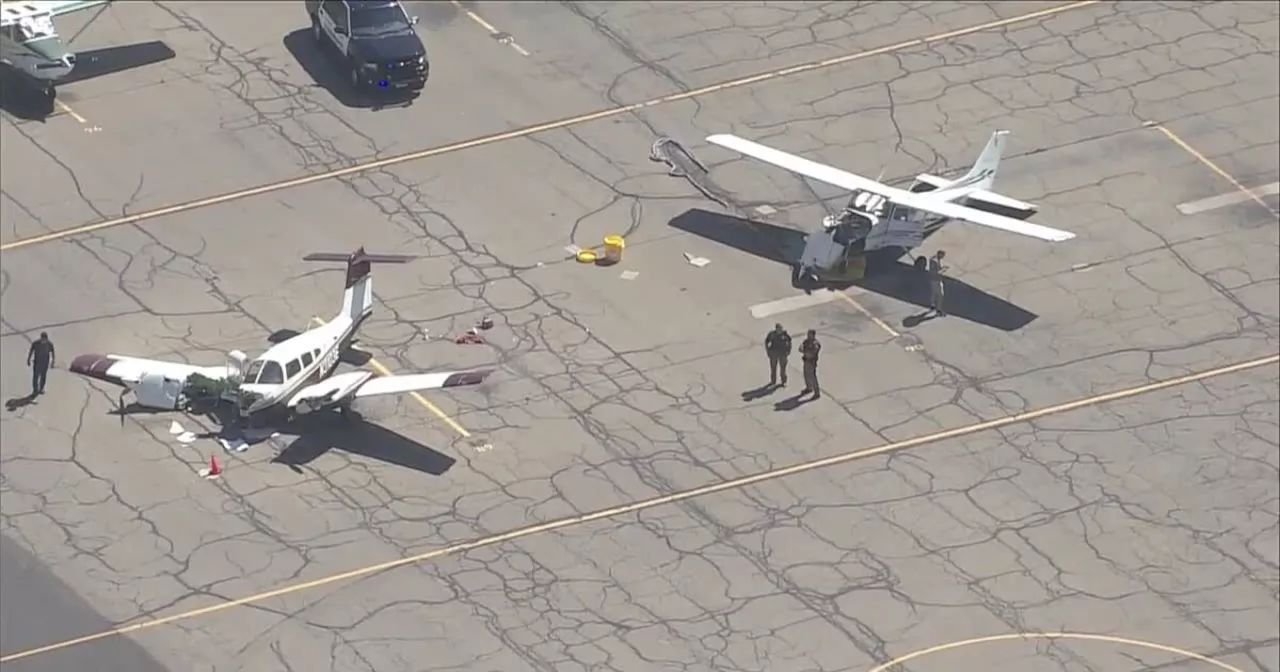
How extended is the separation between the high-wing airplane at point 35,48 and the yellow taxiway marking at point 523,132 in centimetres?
435

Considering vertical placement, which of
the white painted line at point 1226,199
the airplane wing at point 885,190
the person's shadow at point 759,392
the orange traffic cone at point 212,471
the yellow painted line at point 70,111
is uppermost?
the airplane wing at point 885,190

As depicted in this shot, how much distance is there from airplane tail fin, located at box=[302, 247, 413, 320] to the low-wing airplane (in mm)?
8840

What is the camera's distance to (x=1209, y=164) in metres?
58.7

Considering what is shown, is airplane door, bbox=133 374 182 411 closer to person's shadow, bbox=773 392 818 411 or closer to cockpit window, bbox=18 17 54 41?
person's shadow, bbox=773 392 818 411

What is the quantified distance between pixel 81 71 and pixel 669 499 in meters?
19.8

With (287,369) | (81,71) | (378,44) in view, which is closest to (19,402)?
(287,369)

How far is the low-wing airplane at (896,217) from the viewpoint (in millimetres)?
53688

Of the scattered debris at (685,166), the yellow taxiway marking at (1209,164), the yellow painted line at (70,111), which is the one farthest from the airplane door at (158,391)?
the yellow taxiway marking at (1209,164)

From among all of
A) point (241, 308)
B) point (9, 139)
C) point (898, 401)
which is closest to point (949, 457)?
A: point (898, 401)

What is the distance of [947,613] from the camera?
45625 mm

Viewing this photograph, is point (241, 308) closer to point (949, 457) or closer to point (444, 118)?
point (444, 118)

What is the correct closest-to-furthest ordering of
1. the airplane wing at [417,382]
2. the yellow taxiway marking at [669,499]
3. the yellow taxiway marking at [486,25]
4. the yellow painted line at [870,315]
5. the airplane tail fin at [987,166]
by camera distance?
the yellow taxiway marking at [669,499] → the airplane wing at [417,382] → the yellow painted line at [870,315] → the airplane tail fin at [987,166] → the yellow taxiway marking at [486,25]

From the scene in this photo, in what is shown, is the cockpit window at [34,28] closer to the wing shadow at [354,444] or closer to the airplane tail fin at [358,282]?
the airplane tail fin at [358,282]

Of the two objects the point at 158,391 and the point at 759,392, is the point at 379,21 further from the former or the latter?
the point at 759,392
